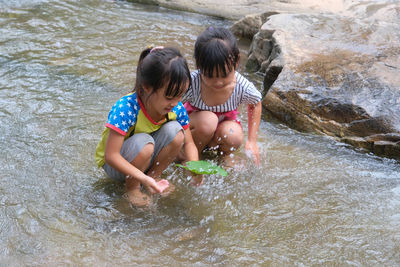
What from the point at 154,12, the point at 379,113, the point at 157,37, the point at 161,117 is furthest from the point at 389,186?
the point at 154,12

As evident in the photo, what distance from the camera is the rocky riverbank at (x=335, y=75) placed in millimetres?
3217

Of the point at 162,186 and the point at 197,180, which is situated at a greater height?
the point at 162,186

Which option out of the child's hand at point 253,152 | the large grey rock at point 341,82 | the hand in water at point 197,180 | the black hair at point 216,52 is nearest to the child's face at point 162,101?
the black hair at point 216,52

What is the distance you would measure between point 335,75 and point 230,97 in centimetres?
114

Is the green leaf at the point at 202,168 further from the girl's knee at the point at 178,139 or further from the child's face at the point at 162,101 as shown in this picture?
the child's face at the point at 162,101

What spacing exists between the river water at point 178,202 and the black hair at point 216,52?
0.67 m

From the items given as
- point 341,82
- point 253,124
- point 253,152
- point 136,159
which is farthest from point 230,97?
point 341,82

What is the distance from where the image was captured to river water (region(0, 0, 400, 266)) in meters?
2.06

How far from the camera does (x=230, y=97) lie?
2908 millimetres

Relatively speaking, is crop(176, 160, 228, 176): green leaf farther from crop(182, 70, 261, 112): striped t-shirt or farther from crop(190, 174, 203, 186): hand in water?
crop(182, 70, 261, 112): striped t-shirt

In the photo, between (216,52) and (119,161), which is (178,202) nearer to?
(119,161)

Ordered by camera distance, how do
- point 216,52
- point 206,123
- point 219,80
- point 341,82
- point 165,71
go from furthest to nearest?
point 341,82
point 206,123
point 219,80
point 216,52
point 165,71

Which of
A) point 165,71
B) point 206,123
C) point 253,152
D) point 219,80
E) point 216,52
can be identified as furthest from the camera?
point 253,152

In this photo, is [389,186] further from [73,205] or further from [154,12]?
[154,12]
